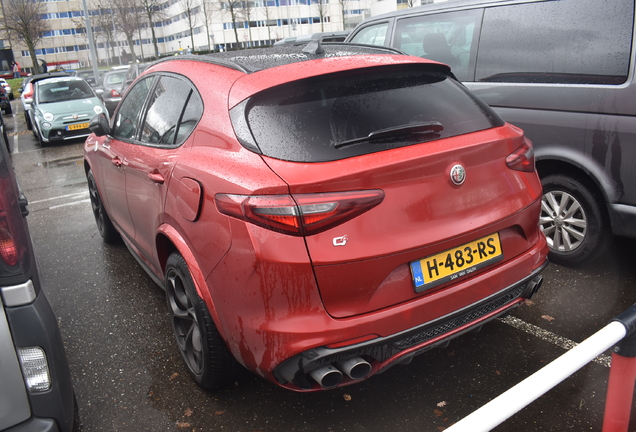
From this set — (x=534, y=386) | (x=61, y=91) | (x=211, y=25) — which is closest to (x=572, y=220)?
(x=534, y=386)

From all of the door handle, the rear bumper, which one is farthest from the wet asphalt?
the door handle

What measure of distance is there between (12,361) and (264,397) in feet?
4.18

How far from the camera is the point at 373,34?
5883mm

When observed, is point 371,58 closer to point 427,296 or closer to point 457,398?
point 427,296

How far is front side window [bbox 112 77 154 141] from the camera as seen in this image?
370cm

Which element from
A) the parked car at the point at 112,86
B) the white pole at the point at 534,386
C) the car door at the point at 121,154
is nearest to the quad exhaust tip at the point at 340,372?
the white pole at the point at 534,386

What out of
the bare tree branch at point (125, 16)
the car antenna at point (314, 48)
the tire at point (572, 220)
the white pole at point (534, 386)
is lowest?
the tire at point (572, 220)

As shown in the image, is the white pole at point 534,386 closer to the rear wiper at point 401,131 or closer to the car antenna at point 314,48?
the rear wiper at point 401,131

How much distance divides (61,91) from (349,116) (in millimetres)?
13391

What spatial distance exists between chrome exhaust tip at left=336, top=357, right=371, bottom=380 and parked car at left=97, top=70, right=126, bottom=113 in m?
17.0

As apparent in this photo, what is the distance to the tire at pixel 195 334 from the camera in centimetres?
257

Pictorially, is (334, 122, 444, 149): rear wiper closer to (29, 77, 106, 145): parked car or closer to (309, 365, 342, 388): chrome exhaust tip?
(309, 365, 342, 388): chrome exhaust tip

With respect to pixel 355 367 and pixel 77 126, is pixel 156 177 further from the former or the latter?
pixel 77 126

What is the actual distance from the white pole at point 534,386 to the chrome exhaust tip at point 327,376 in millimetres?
791
